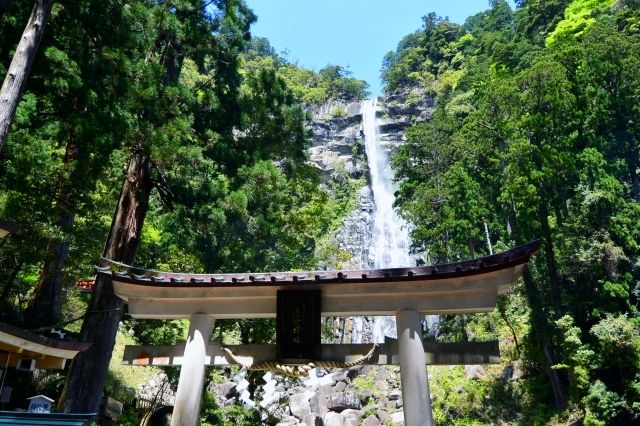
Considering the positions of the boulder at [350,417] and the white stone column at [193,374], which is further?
the boulder at [350,417]

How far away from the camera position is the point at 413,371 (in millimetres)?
4672

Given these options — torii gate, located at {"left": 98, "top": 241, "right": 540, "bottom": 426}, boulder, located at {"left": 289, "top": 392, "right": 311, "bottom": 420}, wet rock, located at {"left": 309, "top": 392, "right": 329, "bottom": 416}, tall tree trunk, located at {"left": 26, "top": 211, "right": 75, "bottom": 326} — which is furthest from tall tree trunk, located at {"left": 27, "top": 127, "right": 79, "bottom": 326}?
wet rock, located at {"left": 309, "top": 392, "right": 329, "bottom": 416}

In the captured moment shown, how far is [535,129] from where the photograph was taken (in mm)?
16297

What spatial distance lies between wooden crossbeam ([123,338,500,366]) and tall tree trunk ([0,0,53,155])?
11.2ft

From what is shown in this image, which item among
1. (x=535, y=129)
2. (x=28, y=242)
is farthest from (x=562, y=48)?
(x=28, y=242)

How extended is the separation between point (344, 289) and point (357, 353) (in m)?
0.69

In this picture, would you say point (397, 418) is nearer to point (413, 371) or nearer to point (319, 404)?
point (319, 404)

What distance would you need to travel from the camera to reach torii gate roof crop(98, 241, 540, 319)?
479cm

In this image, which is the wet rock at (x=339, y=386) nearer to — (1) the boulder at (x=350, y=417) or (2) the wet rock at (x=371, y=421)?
(1) the boulder at (x=350, y=417)

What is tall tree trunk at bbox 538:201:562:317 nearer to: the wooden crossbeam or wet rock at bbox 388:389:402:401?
wet rock at bbox 388:389:402:401

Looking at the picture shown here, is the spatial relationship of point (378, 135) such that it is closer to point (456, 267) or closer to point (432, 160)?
point (432, 160)

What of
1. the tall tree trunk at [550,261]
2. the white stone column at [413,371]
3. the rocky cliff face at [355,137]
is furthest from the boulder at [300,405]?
the rocky cliff face at [355,137]

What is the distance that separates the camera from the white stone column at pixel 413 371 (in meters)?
4.56

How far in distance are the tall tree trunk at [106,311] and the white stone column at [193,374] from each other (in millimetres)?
2687
